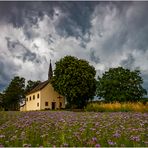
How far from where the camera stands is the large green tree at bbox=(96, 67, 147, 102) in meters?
65.1

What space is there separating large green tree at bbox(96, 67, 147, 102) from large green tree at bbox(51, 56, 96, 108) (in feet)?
8.11

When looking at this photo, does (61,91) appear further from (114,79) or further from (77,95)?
(114,79)

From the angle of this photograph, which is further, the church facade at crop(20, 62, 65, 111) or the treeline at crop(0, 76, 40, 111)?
the treeline at crop(0, 76, 40, 111)

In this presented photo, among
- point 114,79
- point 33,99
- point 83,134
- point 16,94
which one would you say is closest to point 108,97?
point 114,79

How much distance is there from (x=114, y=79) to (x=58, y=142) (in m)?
59.2

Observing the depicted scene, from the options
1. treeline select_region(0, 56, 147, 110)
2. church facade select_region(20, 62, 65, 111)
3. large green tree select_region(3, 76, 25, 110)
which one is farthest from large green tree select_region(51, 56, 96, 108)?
large green tree select_region(3, 76, 25, 110)

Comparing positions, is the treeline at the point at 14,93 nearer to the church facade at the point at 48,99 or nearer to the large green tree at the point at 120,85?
the church facade at the point at 48,99

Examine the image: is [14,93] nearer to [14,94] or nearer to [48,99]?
[14,94]

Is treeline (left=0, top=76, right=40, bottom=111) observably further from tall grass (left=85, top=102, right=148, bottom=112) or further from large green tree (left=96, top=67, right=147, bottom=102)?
tall grass (left=85, top=102, right=148, bottom=112)

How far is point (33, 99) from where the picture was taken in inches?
3278

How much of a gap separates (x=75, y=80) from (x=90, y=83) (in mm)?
3787

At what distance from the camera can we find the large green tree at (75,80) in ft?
217

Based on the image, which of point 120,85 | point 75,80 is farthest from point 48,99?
point 120,85

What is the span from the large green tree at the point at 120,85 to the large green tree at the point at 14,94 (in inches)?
1398
